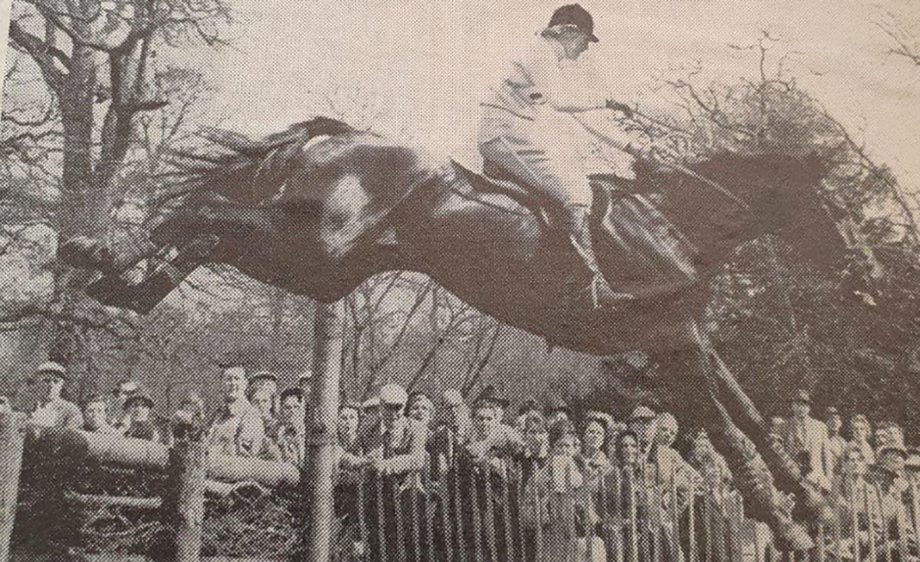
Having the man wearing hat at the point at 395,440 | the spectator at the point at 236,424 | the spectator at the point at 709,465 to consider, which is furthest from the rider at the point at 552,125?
the spectator at the point at 236,424

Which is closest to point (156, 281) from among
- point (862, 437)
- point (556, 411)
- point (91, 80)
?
point (91, 80)

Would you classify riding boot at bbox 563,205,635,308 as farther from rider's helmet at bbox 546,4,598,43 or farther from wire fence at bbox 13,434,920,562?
rider's helmet at bbox 546,4,598,43

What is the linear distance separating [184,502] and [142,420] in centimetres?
37

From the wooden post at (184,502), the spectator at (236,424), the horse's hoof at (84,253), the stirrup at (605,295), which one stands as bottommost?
the wooden post at (184,502)

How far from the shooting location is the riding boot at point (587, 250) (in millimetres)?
3914

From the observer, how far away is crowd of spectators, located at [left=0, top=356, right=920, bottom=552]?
3.53 m

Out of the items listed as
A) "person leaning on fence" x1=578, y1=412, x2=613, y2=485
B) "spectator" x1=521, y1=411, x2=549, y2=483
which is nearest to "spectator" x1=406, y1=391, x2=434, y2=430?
"spectator" x1=521, y1=411, x2=549, y2=483

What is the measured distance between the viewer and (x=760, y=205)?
414 cm

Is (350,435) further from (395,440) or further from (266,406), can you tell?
(266,406)

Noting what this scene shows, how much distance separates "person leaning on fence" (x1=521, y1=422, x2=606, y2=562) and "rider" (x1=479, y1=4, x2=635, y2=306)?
651mm

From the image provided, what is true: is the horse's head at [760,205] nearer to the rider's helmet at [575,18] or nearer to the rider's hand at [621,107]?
the rider's hand at [621,107]

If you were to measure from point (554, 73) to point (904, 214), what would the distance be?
69.1 inches

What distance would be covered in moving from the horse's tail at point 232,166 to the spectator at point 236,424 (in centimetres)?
75

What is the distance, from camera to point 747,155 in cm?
422
